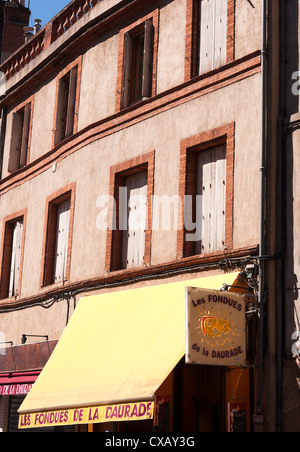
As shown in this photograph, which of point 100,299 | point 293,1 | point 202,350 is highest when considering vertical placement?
point 293,1

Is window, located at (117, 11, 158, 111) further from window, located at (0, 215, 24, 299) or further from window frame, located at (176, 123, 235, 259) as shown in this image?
window, located at (0, 215, 24, 299)

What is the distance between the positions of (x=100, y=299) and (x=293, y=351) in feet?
16.5

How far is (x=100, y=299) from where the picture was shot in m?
17.5

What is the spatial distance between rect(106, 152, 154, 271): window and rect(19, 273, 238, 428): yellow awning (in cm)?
96

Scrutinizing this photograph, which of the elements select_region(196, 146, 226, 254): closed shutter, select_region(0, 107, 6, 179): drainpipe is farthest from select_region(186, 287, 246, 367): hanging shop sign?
select_region(0, 107, 6, 179): drainpipe

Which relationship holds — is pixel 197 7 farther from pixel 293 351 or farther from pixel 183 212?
pixel 293 351

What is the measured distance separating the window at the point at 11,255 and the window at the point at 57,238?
1.65 metres

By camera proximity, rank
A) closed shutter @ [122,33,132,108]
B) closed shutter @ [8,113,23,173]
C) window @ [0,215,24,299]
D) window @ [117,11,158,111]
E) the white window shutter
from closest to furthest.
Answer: the white window shutter
window @ [117,11,158,111]
closed shutter @ [122,33,132,108]
window @ [0,215,24,299]
closed shutter @ [8,113,23,173]

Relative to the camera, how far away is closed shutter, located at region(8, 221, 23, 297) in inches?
873

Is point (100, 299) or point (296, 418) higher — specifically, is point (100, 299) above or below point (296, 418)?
above

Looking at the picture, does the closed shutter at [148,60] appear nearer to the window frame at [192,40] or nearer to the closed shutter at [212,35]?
the window frame at [192,40]

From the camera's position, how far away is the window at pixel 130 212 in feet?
57.4

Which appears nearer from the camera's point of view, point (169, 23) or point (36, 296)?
point (169, 23)
